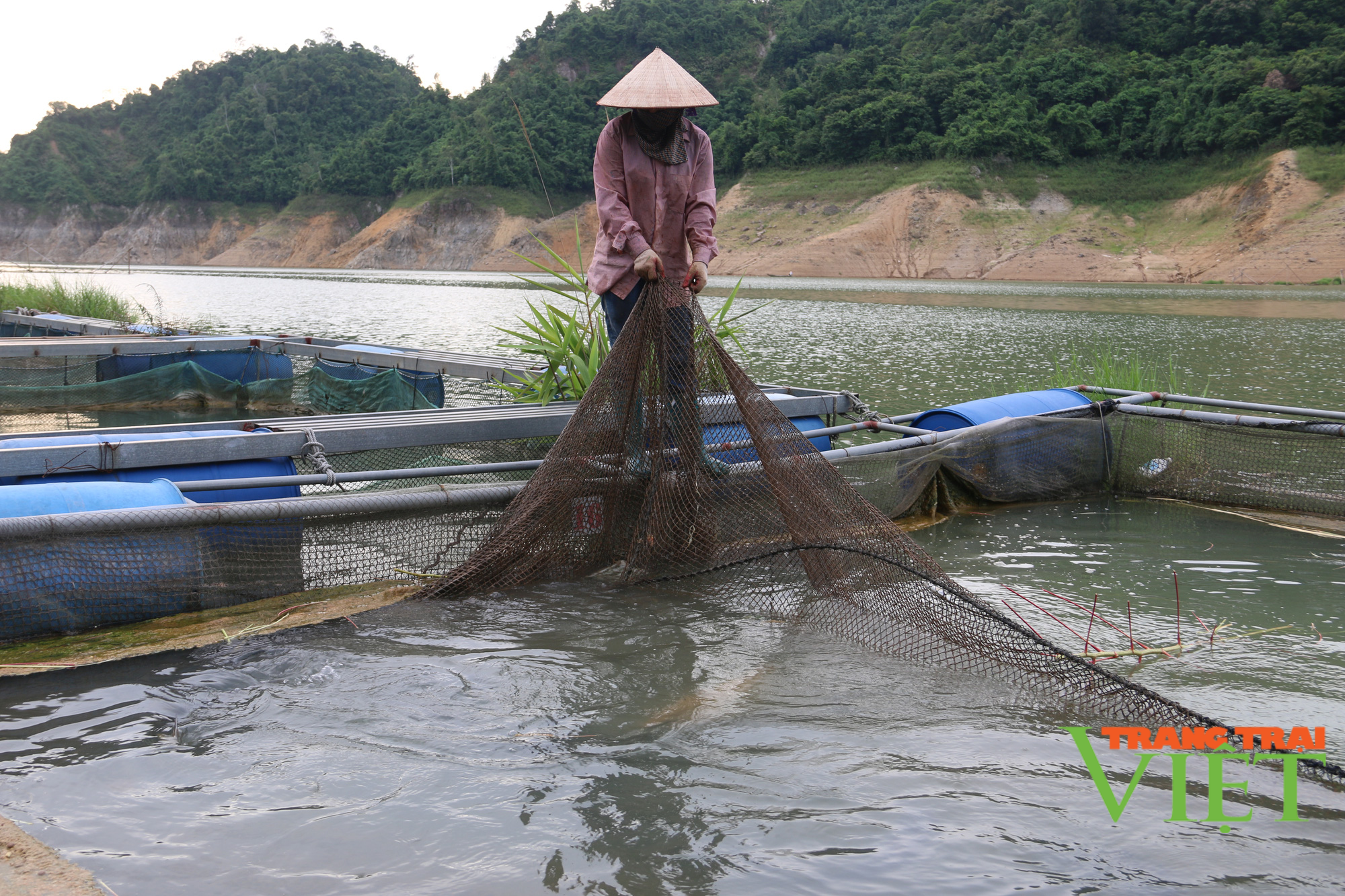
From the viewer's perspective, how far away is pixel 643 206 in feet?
14.4

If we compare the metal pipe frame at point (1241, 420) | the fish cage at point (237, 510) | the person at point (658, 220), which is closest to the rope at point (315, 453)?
the fish cage at point (237, 510)

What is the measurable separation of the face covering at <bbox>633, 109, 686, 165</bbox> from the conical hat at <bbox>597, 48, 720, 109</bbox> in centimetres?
14

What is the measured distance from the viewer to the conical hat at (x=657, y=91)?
13.1ft

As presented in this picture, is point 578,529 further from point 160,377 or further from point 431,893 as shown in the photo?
point 160,377

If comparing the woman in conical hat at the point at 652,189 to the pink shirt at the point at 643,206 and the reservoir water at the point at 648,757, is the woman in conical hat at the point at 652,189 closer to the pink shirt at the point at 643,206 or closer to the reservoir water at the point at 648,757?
the pink shirt at the point at 643,206

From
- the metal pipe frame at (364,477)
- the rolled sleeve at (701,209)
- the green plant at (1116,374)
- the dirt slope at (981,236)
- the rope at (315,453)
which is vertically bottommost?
the metal pipe frame at (364,477)

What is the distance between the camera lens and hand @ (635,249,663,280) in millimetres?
4094

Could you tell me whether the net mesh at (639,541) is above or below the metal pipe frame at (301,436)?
below

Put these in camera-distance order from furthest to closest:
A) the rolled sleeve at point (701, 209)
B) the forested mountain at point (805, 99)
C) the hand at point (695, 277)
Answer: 1. the forested mountain at point (805, 99)
2. the rolled sleeve at point (701, 209)
3. the hand at point (695, 277)

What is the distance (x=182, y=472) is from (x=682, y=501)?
239cm

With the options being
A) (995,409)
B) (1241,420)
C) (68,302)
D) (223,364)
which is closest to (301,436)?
(995,409)

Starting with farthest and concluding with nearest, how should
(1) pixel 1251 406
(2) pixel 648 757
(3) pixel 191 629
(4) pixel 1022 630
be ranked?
1. (1) pixel 1251 406
2. (3) pixel 191 629
3. (4) pixel 1022 630
4. (2) pixel 648 757

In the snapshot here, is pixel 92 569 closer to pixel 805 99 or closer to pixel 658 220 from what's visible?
pixel 658 220

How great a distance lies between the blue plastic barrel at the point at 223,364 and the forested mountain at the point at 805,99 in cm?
2450
